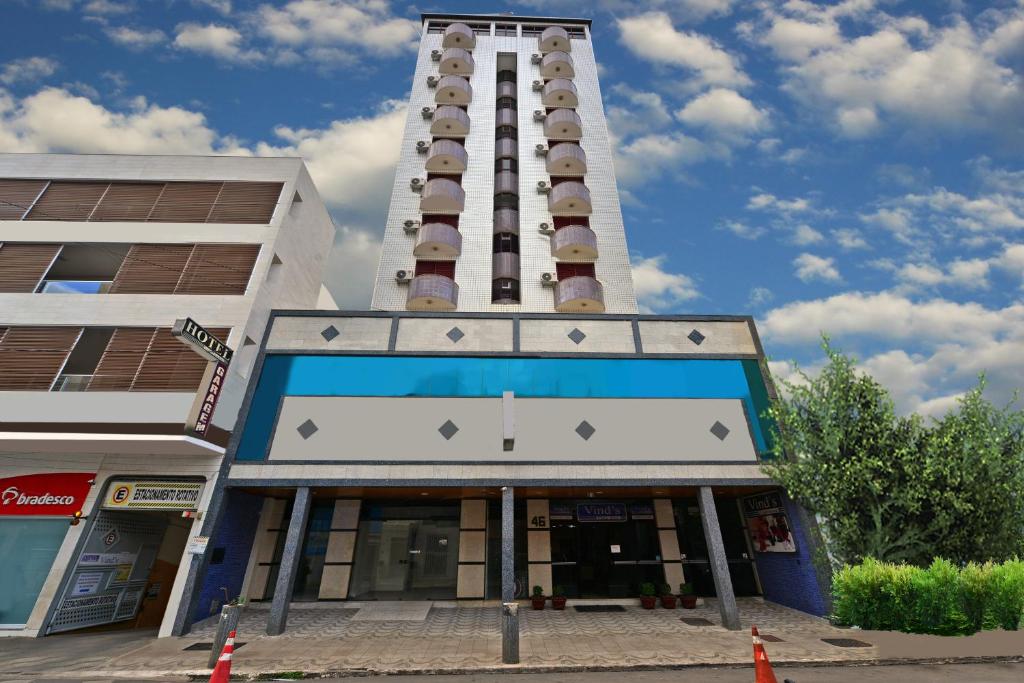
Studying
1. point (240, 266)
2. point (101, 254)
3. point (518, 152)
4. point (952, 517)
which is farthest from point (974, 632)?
point (101, 254)

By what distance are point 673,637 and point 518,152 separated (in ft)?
79.8

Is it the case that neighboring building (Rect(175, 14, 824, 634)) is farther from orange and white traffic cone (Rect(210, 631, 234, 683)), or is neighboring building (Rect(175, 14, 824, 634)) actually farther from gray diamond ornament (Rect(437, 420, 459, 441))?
orange and white traffic cone (Rect(210, 631, 234, 683))

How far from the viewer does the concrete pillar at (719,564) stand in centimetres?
1148

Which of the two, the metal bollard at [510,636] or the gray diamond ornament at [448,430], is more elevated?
the gray diamond ornament at [448,430]

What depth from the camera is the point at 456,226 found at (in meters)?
23.1

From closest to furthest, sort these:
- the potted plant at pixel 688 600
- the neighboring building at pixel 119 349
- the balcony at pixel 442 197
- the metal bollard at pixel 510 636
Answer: the metal bollard at pixel 510 636, the neighboring building at pixel 119 349, the potted plant at pixel 688 600, the balcony at pixel 442 197

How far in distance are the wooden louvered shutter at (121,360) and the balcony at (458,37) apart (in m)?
26.1

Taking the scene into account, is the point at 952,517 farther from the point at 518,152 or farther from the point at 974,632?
the point at 518,152

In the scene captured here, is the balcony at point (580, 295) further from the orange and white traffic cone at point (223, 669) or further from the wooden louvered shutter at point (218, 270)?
Result: the orange and white traffic cone at point (223, 669)

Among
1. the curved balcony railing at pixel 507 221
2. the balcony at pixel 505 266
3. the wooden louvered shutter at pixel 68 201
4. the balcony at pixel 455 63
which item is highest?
the balcony at pixel 455 63

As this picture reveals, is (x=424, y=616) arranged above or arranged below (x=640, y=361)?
below

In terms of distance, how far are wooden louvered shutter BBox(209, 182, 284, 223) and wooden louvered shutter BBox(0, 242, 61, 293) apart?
5.52 m

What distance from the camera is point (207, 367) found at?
40.8 ft

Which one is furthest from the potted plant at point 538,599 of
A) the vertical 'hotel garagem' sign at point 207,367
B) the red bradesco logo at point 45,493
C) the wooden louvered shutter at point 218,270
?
the wooden louvered shutter at point 218,270
